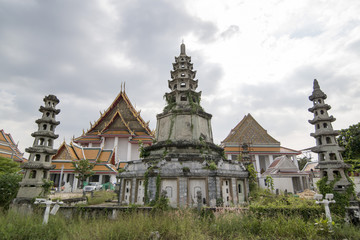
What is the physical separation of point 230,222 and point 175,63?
52.3ft

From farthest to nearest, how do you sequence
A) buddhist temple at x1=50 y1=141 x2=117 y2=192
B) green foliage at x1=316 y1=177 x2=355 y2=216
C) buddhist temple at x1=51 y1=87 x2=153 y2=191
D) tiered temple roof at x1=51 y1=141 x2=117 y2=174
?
buddhist temple at x1=51 y1=87 x2=153 y2=191 < tiered temple roof at x1=51 y1=141 x2=117 y2=174 < buddhist temple at x1=50 y1=141 x2=117 y2=192 < green foliage at x1=316 y1=177 x2=355 y2=216

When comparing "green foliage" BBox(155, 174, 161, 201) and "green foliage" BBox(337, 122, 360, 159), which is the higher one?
"green foliage" BBox(337, 122, 360, 159)

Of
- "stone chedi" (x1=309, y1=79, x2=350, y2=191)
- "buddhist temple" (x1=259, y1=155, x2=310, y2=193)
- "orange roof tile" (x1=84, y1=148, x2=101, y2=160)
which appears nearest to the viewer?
"stone chedi" (x1=309, y1=79, x2=350, y2=191)

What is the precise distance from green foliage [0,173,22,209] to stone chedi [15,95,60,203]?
34.7 inches

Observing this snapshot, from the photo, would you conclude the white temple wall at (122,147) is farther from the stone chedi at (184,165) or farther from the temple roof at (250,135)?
the stone chedi at (184,165)

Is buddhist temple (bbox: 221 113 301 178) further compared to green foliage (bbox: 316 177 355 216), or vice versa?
buddhist temple (bbox: 221 113 301 178)

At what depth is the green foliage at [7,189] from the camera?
1030cm

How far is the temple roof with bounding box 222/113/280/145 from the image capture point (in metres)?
32.2

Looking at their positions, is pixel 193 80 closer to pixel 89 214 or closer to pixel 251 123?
pixel 89 214

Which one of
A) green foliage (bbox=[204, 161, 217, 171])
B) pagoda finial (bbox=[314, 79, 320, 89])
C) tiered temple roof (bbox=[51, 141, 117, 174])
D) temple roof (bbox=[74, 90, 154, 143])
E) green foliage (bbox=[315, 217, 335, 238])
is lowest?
green foliage (bbox=[315, 217, 335, 238])

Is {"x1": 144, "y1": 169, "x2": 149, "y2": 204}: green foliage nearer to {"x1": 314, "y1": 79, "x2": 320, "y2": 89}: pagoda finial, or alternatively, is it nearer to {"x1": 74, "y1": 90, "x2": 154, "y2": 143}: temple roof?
{"x1": 314, "y1": 79, "x2": 320, "y2": 89}: pagoda finial

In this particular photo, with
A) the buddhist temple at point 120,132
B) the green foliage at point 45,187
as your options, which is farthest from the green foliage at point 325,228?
the buddhist temple at point 120,132

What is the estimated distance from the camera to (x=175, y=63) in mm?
19562

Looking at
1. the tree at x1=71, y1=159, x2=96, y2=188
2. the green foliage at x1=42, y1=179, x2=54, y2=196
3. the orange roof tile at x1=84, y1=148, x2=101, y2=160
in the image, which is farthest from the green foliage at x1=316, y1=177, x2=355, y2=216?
the orange roof tile at x1=84, y1=148, x2=101, y2=160
